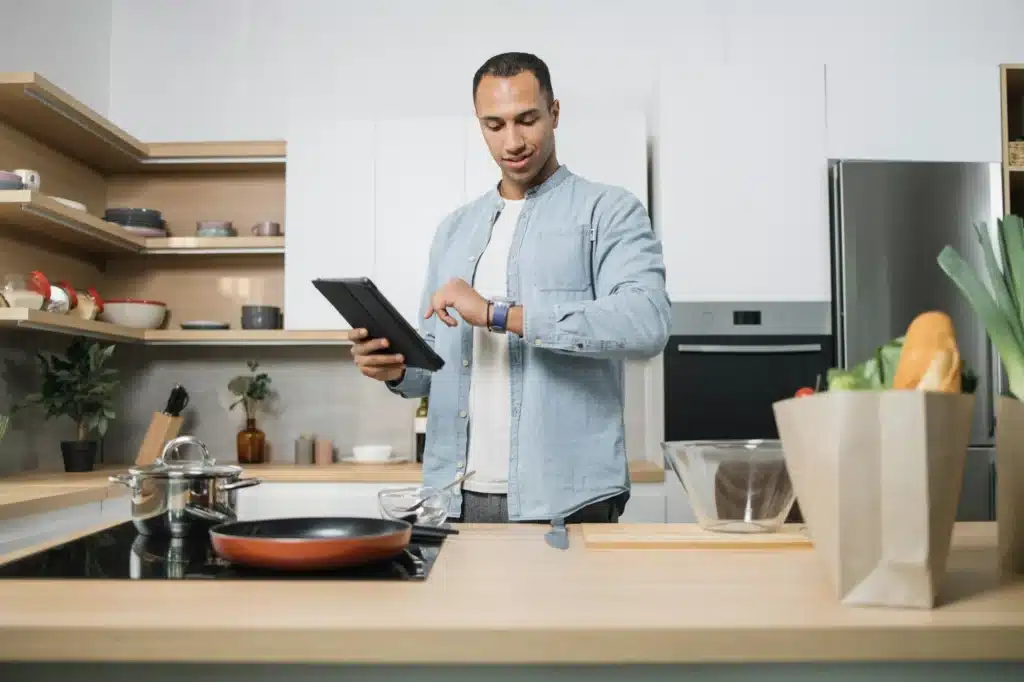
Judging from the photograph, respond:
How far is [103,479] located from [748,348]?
2105 millimetres

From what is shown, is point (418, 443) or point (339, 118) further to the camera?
point (339, 118)

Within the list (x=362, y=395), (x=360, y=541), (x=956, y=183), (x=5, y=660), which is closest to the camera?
(x=5, y=660)

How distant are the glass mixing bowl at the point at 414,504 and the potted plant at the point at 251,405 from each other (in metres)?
2.34

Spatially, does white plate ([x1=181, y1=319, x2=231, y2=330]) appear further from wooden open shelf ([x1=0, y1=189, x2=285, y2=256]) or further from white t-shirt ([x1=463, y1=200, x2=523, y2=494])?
white t-shirt ([x1=463, y1=200, x2=523, y2=494])

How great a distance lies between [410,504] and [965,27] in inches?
132

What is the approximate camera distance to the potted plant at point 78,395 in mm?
3051

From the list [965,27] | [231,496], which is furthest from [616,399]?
[965,27]

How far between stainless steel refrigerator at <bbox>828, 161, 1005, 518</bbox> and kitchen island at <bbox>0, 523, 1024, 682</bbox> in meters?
2.29

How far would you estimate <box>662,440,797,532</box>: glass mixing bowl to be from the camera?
3.84 feet

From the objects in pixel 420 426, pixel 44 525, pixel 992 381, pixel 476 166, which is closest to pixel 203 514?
pixel 44 525

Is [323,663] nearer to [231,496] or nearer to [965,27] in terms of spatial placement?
[231,496]

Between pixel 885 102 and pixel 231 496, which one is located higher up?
pixel 885 102

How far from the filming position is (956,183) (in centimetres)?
308

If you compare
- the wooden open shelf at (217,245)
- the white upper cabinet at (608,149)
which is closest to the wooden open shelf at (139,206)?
the wooden open shelf at (217,245)
